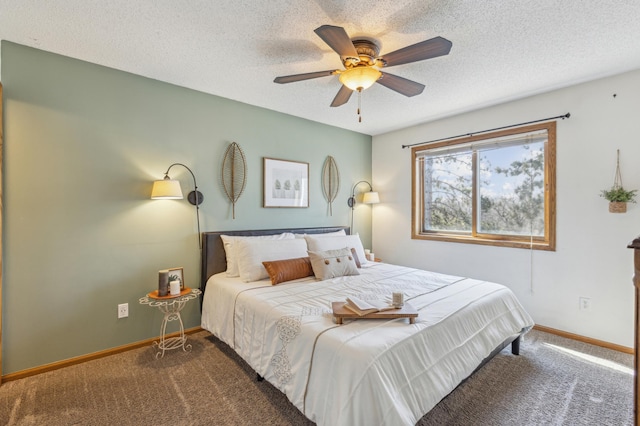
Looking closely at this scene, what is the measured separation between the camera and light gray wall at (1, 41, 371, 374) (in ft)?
7.24

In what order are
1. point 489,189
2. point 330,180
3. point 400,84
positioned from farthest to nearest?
point 330,180 → point 489,189 → point 400,84

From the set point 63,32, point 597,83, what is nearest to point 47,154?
point 63,32

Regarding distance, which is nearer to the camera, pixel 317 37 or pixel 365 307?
pixel 365 307

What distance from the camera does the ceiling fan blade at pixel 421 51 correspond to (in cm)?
169

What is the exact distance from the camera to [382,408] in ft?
4.25

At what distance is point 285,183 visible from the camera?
12.4 feet

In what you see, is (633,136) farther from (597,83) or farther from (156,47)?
(156,47)

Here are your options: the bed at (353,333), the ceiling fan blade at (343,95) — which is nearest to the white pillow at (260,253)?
the bed at (353,333)

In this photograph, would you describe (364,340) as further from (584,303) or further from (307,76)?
(584,303)

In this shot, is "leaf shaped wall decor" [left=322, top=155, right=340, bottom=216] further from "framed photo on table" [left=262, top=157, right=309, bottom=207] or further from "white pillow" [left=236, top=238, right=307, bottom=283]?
"white pillow" [left=236, top=238, right=307, bottom=283]

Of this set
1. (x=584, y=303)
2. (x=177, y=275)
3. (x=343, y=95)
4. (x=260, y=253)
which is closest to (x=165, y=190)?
(x=177, y=275)

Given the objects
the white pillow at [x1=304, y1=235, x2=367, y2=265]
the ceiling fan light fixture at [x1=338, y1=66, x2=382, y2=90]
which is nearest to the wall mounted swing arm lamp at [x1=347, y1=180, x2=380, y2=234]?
the white pillow at [x1=304, y1=235, x2=367, y2=265]

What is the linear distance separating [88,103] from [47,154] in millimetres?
540

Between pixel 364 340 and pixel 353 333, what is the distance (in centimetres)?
9
